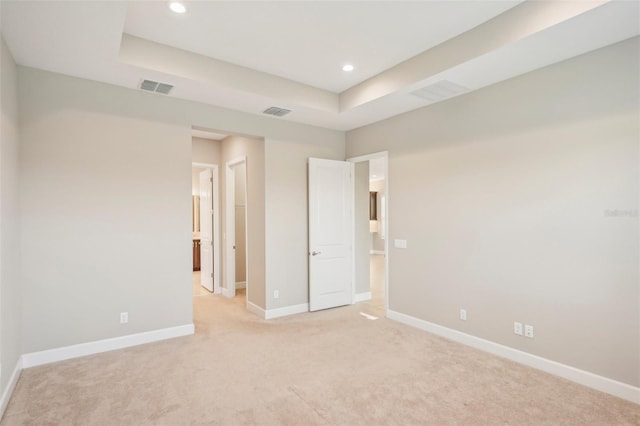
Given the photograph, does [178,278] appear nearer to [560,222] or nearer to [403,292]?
[403,292]

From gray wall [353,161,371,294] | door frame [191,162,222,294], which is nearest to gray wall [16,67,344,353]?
door frame [191,162,222,294]

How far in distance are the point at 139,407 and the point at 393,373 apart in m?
2.10

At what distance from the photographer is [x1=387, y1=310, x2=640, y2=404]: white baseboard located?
8.73 ft

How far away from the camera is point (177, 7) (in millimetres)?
2629

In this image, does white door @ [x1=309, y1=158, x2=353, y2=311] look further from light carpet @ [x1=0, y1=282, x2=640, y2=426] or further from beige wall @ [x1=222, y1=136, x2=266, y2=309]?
light carpet @ [x1=0, y1=282, x2=640, y2=426]

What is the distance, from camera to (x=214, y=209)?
20.3 feet

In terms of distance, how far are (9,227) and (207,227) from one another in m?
3.73

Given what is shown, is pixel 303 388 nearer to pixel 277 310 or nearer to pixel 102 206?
pixel 277 310

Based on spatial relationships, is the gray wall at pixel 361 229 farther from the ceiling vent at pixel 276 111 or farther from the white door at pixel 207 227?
the white door at pixel 207 227

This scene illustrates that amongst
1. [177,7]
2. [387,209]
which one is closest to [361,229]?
[387,209]

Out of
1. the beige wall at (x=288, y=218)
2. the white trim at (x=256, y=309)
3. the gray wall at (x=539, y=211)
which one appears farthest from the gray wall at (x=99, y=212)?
the gray wall at (x=539, y=211)

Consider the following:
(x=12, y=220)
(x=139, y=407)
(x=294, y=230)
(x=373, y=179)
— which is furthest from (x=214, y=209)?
(x=373, y=179)

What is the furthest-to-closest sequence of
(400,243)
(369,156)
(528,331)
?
1. (369,156)
2. (400,243)
3. (528,331)

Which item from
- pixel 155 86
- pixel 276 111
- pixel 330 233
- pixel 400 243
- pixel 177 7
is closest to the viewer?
pixel 177 7
